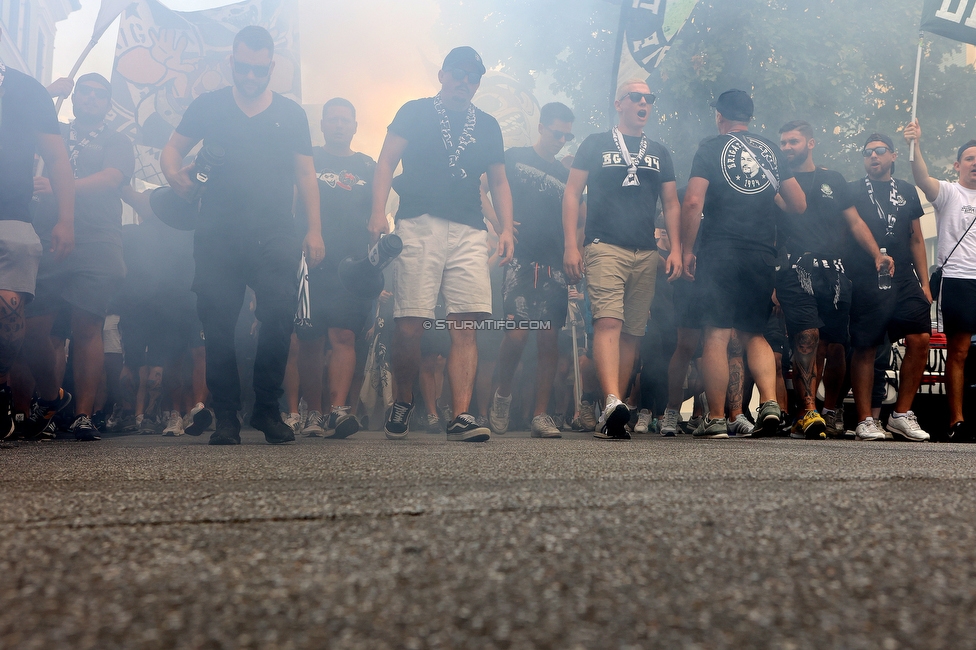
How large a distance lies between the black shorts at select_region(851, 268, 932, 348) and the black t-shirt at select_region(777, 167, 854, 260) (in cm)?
29

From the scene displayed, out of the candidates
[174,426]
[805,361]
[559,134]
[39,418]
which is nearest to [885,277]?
[805,361]

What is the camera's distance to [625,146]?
4766mm

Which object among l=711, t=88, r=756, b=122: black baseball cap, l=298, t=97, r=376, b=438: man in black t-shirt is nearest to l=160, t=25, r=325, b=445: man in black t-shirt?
l=298, t=97, r=376, b=438: man in black t-shirt

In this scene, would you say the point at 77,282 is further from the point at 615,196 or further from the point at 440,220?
the point at 615,196

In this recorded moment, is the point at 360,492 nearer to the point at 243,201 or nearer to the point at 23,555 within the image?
the point at 23,555

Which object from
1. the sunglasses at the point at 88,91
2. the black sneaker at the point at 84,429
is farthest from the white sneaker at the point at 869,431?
the sunglasses at the point at 88,91

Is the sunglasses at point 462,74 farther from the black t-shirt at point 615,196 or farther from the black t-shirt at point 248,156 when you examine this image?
the black t-shirt at point 248,156

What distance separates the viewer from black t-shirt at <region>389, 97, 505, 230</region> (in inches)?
172

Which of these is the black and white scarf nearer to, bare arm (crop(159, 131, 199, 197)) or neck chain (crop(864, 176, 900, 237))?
neck chain (crop(864, 176, 900, 237))

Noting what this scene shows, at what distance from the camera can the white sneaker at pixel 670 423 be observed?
5078 mm

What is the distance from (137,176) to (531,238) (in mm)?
4243

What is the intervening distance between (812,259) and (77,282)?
4212mm

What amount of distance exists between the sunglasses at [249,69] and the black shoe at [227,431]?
151cm

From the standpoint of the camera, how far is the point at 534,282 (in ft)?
18.2
